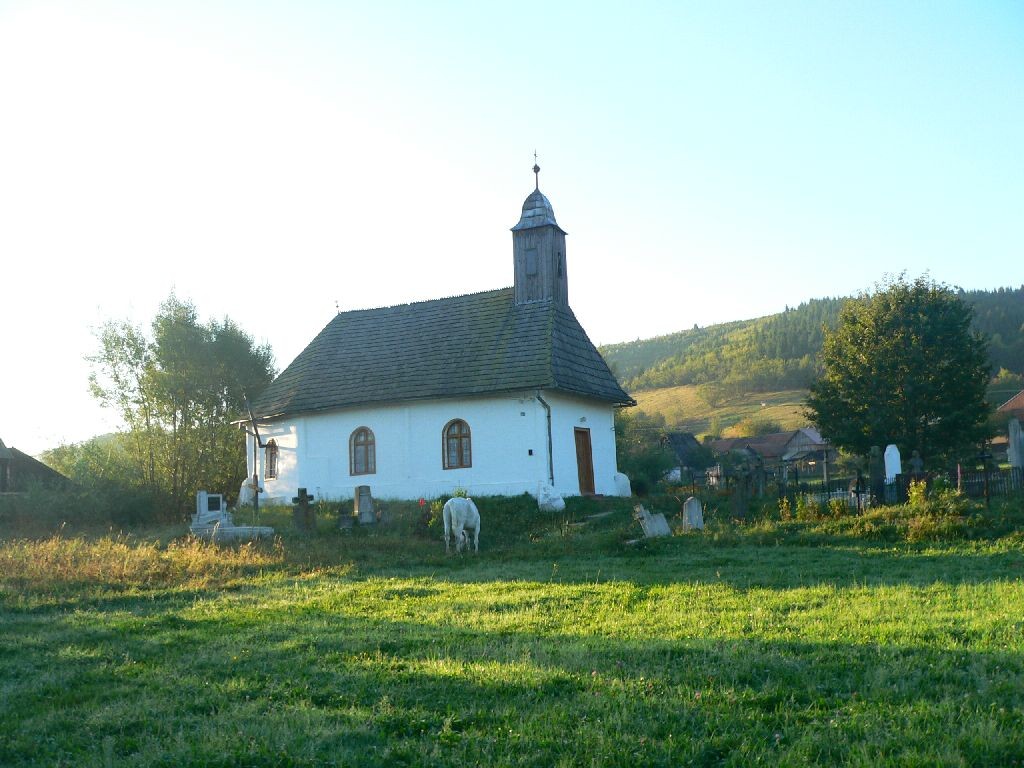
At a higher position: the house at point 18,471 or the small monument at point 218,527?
the house at point 18,471

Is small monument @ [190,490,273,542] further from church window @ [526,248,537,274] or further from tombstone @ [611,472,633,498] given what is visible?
church window @ [526,248,537,274]

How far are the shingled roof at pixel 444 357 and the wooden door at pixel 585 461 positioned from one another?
1309mm

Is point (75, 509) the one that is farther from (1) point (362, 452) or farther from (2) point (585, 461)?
(2) point (585, 461)

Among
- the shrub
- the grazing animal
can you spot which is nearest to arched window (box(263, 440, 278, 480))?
the grazing animal

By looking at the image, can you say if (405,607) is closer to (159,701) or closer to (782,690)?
(159,701)

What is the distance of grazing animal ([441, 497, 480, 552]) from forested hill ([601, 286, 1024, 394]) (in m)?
73.9

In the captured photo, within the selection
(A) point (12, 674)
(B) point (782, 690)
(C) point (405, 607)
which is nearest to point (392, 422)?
(C) point (405, 607)

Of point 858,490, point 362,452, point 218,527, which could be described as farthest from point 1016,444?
point 218,527

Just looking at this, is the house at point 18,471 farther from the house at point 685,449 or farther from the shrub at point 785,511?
the house at point 685,449

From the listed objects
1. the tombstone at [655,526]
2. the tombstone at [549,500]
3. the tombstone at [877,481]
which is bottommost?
the tombstone at [655,526]

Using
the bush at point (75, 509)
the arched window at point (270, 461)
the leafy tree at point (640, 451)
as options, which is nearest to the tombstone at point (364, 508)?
the arched window at point (270, 461)

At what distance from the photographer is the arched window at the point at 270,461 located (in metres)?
29.6

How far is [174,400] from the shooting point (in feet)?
122

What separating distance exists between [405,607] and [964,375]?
2987cm
